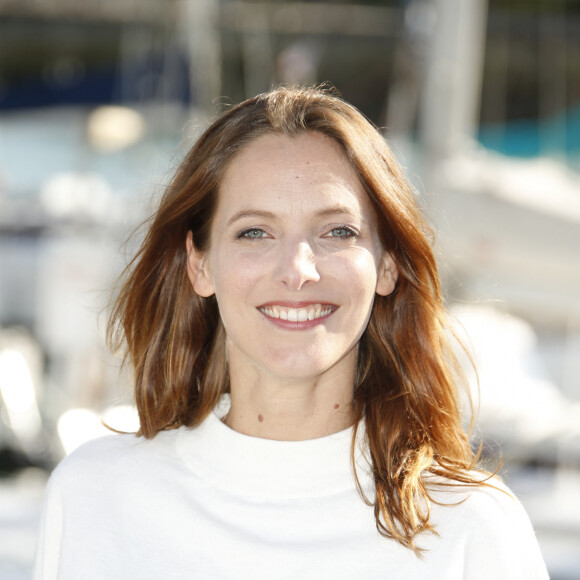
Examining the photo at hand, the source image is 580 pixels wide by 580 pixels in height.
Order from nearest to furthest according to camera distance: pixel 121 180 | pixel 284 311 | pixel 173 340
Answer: pixel 284 311 → pixel 173 340 → pixel 121 180

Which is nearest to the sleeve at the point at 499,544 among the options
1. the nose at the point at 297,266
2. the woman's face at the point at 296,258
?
the woman's face at the point at 296,258

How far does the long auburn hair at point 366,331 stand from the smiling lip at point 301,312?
22cm

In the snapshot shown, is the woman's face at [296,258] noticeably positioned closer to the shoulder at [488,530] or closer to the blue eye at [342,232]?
the blue eye at [342,232]

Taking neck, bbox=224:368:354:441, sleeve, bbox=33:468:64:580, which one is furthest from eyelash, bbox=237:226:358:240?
sleeve, bbox=33:468:64:580

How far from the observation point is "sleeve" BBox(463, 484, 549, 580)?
1737mm

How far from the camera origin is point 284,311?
5.95ft

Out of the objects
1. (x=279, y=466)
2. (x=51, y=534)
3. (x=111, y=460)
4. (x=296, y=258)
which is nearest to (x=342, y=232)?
(x=296, y=258)

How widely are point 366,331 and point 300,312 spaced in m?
0.34

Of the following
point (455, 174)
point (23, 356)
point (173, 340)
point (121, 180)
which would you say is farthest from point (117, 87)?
point (173, 340)

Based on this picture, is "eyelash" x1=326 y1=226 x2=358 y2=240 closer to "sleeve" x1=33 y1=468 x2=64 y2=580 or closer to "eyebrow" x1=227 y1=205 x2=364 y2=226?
"eyebrow" x1=227 y1=205 x2=364 y2=226

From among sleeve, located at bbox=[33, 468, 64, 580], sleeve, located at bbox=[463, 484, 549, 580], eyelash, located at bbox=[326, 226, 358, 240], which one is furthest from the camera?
sleeve, located at bbox=[33, 468, 64, 580]

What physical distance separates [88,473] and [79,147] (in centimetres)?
606

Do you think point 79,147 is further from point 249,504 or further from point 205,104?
point 249,504

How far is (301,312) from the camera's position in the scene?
180cm
